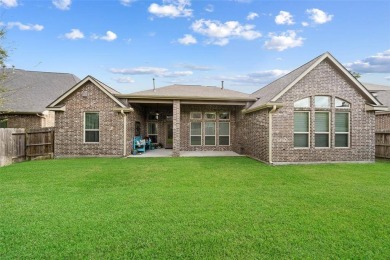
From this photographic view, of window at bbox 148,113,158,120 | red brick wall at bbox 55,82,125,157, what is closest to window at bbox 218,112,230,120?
window at bbox 148,113,158,120

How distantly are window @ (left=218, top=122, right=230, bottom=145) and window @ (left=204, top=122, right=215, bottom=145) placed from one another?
521 millimetres

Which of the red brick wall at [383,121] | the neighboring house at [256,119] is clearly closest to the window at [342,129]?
the neighboring house at [256,119]

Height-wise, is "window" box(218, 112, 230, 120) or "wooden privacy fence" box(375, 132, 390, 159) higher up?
"window" box(218, 112, 230, 120)

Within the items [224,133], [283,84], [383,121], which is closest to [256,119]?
[283,84]

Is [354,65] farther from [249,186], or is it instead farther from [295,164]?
[249,186]

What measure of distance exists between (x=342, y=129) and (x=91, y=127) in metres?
13.7

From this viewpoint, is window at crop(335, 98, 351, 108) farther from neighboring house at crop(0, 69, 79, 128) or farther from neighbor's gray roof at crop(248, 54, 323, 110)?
neighboring house at crop(0, 69, 79, 128)

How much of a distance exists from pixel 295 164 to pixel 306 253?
827 centimetres

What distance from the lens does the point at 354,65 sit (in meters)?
35.2

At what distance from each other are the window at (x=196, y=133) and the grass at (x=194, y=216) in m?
8.27

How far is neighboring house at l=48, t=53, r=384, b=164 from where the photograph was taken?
10.9 metres

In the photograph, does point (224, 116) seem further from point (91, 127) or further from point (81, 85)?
point (81, 85)

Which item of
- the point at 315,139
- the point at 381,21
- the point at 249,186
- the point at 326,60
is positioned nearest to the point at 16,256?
the point at 249,186

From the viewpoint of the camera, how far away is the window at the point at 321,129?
11078mm
